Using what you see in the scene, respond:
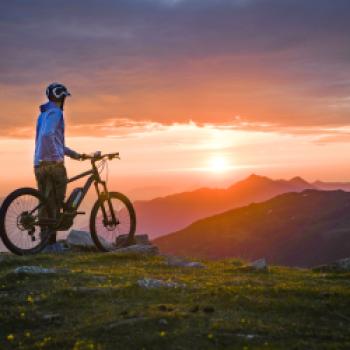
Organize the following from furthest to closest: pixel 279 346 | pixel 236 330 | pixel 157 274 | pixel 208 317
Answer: pixel 157 274, pixel 208 317, pixel 236 330, pixel 279 346

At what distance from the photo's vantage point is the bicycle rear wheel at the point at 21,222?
1528cm

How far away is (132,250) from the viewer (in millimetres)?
18250

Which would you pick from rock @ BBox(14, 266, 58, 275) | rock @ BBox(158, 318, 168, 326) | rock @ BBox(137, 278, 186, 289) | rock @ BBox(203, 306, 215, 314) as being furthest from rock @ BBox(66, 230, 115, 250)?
rock @ BBox(158, 318, 168, 326)

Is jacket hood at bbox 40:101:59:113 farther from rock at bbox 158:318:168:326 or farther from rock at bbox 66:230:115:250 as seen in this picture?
rock at bbox 158:318:168:326

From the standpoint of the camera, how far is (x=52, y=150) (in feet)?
53.9

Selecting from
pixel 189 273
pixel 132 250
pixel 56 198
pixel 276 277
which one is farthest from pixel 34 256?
pixel 276 277

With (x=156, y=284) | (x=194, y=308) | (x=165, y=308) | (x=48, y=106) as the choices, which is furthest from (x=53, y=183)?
(x=194, y=308)

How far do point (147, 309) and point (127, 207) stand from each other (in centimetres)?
959

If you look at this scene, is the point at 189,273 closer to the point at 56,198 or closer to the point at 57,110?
the point at 56,198

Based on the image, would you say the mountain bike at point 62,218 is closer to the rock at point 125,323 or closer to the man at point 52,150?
the man at point 52,150

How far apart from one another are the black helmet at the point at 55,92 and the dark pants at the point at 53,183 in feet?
6.68

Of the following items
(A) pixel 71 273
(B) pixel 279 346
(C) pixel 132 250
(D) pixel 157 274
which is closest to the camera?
(B) pixel 279 346

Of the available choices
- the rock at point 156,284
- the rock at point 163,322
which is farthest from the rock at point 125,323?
the rock at point 156,284

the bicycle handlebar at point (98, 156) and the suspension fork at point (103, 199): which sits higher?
the bicycle handlebar at point (98, 156)
